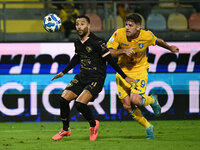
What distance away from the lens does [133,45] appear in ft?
24.6

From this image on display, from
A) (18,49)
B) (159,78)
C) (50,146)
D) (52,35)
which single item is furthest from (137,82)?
(52,35)

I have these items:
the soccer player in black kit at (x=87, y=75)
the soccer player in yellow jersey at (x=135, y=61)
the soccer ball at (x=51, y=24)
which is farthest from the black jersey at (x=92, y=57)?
the soccer ball at (x=51, y=24)

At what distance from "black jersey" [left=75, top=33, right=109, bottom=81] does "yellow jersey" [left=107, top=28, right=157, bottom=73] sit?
305mm

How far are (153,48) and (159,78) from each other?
27.2 inches

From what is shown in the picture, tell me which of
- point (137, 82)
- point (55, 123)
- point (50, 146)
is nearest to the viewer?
point (50, 146)

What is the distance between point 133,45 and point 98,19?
4445mm

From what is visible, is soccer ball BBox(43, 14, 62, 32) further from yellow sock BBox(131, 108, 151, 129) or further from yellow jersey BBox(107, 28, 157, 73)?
yellow sock BBox(131, 108, 151, 129)

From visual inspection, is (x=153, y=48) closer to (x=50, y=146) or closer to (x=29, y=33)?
(x=29, y=33)

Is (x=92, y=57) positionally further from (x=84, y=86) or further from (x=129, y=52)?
(x=129, y=52)

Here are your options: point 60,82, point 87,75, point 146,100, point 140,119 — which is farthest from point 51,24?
point 60,82

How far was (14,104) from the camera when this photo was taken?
10.3m

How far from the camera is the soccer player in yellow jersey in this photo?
7281 millimetres

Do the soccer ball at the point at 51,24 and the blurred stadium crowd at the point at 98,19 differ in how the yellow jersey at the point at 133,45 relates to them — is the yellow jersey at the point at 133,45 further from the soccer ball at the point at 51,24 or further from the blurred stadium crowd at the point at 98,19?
the blurred stadium crowd at the point at 98,19

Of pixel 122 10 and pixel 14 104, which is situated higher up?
pixel 122 10
